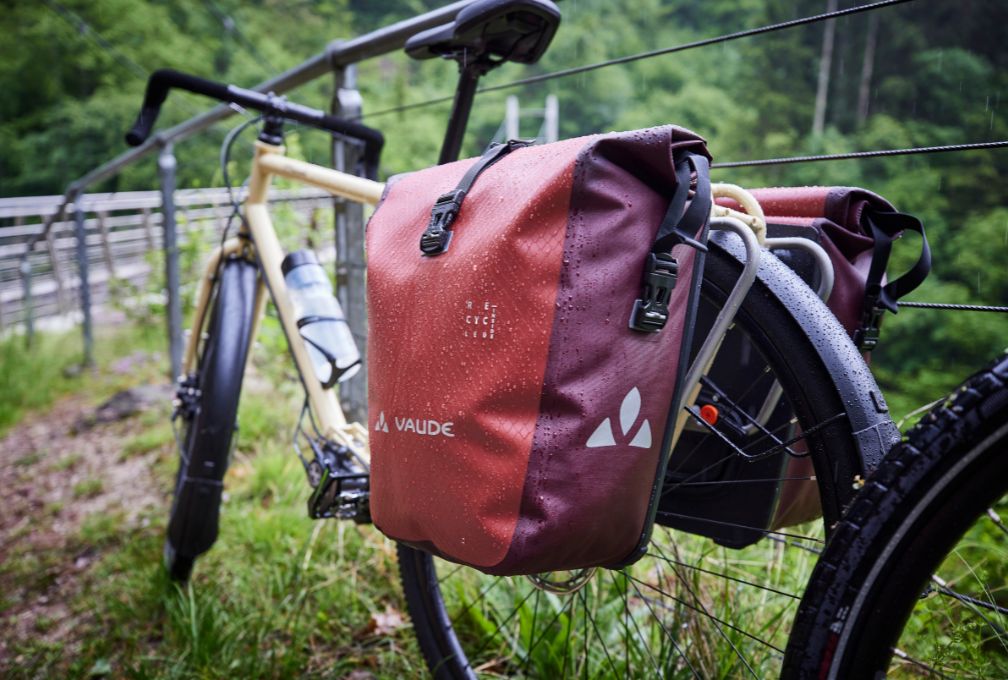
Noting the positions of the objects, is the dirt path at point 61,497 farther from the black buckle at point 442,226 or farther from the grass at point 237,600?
the black buckle at point 442,226

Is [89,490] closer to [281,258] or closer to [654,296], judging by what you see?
→ [281,258]

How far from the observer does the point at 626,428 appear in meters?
0.72

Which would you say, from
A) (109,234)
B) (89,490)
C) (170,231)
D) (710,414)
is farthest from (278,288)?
(109,234)

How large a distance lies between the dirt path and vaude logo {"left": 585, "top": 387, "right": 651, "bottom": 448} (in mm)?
1595

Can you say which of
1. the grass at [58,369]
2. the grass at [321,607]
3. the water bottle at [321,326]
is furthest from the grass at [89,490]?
the water bottle at [321,326]

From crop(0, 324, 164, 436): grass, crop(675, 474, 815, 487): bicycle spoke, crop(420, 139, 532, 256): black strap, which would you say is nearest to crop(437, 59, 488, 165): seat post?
crop(420, 139, 532, 256): black strap

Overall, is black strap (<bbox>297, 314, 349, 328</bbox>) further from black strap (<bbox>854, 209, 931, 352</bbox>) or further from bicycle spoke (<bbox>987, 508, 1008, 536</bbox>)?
bicycle spoke (<bbox>987, 508, 1008, 536</bbox>)

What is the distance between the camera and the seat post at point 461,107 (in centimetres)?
132

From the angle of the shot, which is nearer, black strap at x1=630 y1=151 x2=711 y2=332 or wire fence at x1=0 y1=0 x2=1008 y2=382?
black strap at x1=630 y1=151 x2=711 y2=332

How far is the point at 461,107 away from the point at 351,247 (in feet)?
2.49

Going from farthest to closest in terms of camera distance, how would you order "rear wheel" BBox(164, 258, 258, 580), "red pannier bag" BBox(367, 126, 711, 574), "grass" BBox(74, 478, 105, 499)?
"grass" BBox(74, 478, 105, 499), "rear wheel" BBox(164, 258, 258, 580), "red pannier bag" BBox(367, 126, 711, 574)

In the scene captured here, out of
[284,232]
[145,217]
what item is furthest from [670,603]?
[145,217]

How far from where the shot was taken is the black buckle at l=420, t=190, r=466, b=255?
0.81 m

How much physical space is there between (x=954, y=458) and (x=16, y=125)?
24.6 metres
